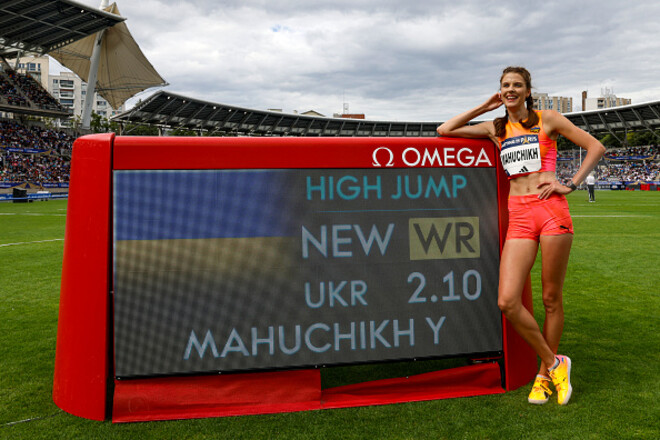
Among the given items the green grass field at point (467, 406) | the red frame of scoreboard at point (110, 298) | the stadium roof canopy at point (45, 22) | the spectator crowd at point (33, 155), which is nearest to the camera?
the green grass field at point (467, 406)

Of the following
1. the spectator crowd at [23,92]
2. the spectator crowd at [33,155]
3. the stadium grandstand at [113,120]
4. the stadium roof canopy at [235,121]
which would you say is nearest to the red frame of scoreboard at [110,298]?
the stadium grandstand at [113,120]

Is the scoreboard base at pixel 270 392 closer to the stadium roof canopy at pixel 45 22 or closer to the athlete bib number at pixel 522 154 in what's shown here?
the athlete bib number at pixel 522 154

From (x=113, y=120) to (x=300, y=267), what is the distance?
52.4 meters

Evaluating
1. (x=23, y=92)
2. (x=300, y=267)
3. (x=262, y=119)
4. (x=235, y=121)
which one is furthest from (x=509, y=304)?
(x=262, y=119)

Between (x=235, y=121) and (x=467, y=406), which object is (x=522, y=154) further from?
(x=235, y=121)

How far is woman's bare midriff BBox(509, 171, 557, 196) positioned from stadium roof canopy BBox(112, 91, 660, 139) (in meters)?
48.9

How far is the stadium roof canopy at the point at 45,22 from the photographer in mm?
31844

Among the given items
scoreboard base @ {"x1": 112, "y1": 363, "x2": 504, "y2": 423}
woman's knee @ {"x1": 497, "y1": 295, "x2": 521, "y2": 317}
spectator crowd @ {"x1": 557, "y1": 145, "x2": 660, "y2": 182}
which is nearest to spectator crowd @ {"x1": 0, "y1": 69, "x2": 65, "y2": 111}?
scoreboard base @ {"x1": 112, "y1": 363, "x2": 504, "y2": 423}

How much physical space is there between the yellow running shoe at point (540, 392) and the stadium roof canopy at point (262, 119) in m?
49.3

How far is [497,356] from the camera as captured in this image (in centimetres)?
282

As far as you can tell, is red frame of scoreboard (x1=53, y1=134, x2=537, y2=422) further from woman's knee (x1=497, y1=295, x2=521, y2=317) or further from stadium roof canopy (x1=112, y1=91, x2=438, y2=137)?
stadium roof canopy (x1=112, y1=91, x2=438, y2=137)

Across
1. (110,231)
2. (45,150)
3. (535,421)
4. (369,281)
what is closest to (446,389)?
(535,421)

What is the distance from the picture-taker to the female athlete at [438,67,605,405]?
2.58m

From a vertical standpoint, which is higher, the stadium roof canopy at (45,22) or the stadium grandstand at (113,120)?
the stadium roof canopy at (45,22)
